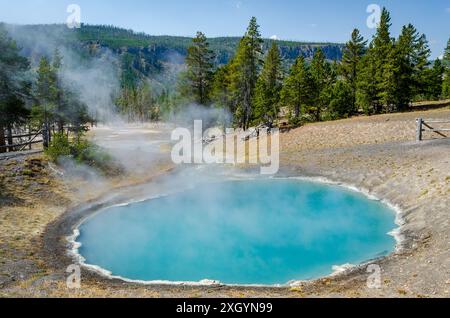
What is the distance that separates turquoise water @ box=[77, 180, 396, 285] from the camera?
17.4m

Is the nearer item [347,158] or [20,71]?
[347,158]

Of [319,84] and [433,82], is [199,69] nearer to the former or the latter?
[319,84]

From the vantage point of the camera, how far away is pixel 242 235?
21734 millimetres

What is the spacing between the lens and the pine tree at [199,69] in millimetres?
55388

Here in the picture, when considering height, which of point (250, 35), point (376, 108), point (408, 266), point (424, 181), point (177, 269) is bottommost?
point (177, 269)

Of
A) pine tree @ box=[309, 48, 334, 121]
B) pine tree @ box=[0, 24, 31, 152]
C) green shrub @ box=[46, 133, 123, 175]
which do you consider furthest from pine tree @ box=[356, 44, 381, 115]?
pine tree @ box=[0, 24, 31, 152]

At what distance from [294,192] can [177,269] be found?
14076 millimetres

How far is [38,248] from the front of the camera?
60.8 ft

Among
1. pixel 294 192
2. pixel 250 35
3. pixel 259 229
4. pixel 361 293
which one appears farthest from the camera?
pixel 250 35

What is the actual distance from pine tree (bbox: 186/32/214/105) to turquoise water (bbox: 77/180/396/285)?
1177 inches

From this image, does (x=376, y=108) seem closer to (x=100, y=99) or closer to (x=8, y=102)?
(x=8, y=102)

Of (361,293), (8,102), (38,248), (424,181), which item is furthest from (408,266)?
(8,102)

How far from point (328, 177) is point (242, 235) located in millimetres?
11977

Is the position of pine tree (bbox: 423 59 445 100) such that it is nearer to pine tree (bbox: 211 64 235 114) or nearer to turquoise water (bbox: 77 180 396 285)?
pine tree (bbox: 211 64 235 114)
